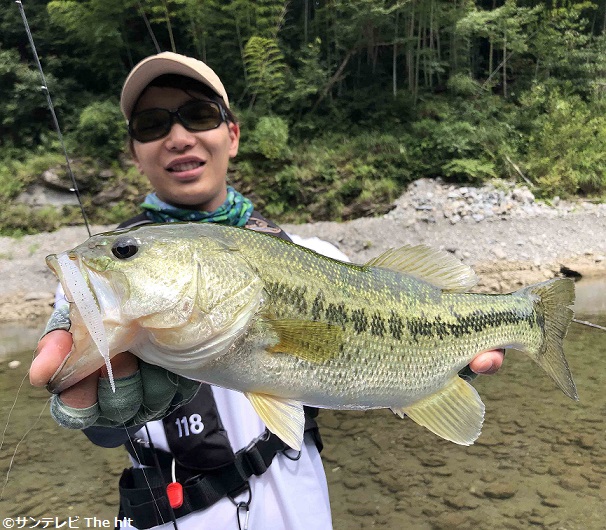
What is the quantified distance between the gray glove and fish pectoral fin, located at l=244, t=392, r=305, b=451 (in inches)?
10.3

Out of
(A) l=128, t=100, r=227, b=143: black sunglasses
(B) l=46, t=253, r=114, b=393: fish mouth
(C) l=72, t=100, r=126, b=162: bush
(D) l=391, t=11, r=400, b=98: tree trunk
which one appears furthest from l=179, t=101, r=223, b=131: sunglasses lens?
(D) l=391, t=11, r=400, b=98: tree trunk

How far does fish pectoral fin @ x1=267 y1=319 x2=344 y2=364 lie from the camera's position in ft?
4.59

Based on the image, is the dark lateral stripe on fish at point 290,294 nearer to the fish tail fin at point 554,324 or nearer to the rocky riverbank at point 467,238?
the fish tail fin at point 554,324

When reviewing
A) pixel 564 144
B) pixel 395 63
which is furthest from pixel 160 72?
pixel 395 63

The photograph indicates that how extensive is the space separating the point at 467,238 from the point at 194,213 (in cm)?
1183

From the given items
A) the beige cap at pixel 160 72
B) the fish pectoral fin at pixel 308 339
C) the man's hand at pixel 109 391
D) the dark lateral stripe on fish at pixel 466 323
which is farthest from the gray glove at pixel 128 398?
the beige cap at pixel 160 72

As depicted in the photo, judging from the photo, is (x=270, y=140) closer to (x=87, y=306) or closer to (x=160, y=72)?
(x=160, y=72)

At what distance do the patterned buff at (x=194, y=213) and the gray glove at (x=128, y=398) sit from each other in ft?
3.32

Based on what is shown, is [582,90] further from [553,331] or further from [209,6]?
[553,331]

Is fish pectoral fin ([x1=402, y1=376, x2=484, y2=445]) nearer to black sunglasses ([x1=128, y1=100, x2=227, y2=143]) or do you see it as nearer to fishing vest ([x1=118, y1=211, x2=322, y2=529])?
fishing vest ([x1=118, y1=211, x2=322, y2=529])

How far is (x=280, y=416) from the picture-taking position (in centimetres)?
145

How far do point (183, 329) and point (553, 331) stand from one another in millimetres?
1864

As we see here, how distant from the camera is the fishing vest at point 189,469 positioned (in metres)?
1.91

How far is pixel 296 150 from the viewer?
1736cm
